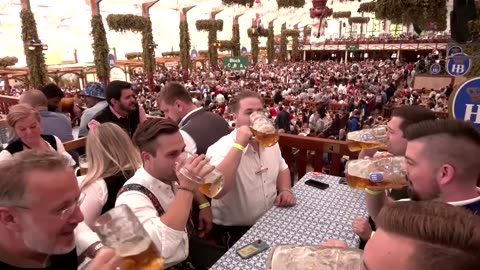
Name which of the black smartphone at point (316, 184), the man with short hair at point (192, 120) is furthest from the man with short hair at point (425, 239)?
the man with short hair at point (192, 120)

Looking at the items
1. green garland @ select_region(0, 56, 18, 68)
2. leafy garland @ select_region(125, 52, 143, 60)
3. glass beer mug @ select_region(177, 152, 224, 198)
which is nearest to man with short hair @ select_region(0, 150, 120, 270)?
glass beer mug @ select_region(177, 152, 224, 198)

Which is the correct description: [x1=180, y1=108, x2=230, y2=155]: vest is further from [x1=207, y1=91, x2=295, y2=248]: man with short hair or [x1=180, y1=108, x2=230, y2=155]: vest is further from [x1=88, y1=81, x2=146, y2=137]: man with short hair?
[x1=88, y1=81, x2=146, y2=137]: man with short hair

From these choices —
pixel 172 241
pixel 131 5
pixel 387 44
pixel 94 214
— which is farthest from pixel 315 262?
pixel 387 44

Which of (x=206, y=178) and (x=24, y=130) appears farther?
(x=24, y=130)

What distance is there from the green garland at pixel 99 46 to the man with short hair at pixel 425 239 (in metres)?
12.1

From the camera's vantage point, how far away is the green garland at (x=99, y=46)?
11.3 meters

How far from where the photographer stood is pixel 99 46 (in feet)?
37.2

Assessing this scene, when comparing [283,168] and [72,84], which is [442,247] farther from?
[72,84]

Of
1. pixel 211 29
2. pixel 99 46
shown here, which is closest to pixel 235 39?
pixel 211 29

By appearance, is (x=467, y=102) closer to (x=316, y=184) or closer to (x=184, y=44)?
(x=316, y=184)

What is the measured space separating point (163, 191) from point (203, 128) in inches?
40.9

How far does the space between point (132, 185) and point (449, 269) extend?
3.24 ft

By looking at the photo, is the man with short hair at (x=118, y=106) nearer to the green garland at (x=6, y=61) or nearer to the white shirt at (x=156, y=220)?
the white shirt at (x=156, y=220)

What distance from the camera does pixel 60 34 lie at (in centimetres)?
1606
